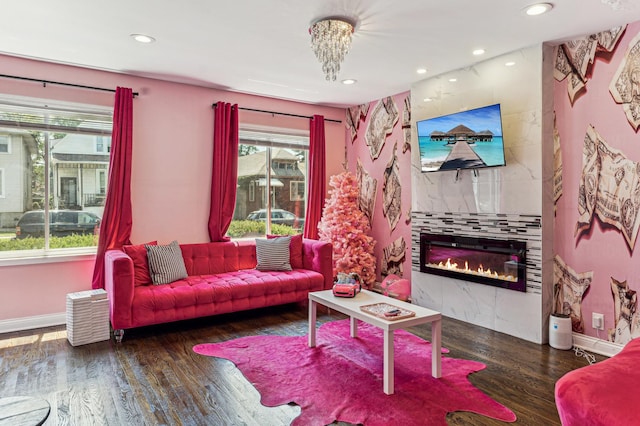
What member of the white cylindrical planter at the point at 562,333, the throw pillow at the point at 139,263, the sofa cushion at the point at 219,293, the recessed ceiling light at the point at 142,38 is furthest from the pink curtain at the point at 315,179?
the white cylindrical planter at the point at 562,333

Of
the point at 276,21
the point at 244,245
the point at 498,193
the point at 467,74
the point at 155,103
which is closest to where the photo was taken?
the point at 276,21

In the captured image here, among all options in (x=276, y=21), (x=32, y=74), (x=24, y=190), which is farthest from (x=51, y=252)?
(x=276, y=21)

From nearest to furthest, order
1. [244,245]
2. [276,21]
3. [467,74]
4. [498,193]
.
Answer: [276,21] → [498,193] → [467,74] → [244,245]

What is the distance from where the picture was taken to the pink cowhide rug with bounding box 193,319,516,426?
2455 mm

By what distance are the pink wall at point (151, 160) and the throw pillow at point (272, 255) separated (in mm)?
789

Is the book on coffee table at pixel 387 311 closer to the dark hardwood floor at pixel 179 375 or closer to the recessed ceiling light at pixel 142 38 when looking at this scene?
the dark hardwood floor at pixel 179 375

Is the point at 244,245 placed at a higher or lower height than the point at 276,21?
lower

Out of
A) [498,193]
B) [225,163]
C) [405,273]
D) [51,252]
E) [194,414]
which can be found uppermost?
[225,163]

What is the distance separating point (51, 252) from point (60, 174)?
859 millimetres

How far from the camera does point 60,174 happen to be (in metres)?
4.44

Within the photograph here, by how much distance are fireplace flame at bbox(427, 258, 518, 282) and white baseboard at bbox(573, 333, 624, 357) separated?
0.70 m

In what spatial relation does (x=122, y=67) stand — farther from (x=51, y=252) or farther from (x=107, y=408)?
(x=107, y=408)

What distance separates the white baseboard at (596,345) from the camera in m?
3.36

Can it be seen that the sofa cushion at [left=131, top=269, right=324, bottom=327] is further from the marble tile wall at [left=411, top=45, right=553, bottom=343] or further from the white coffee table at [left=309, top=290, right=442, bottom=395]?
the marble tile wall at [left=411, top=45, right=553, bottom=343]
